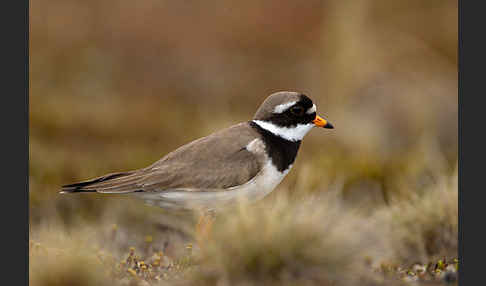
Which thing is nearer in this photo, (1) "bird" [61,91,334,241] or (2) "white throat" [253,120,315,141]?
(1) "bird" [61,91,334,241]

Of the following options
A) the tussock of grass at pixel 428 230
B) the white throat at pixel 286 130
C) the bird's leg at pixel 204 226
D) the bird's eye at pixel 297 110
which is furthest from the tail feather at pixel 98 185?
the tussock of grass at pixel 428 230

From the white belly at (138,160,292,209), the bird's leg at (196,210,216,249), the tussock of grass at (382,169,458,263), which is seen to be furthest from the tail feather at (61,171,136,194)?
the tussock of grass at (382,169,458,263)

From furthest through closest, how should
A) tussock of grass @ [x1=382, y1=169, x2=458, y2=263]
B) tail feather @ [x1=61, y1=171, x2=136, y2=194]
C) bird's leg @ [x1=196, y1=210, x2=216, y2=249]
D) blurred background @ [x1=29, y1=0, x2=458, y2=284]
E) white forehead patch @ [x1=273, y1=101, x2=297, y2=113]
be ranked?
1. blurred background @ [x1=29, y1=0, x2=458, y2=284]
2. tussock of grass @ [x1=382, y1=169, x2=458, y2=263]
3. white forehead patch @ [x1=273, y1=101, x2=297, y2=113]
4. tail feather @ [x1=61, y1=171, x2=136, y2=194]
5. bird's leg @ [x1=196, y1=210, x2=216, y2=249]

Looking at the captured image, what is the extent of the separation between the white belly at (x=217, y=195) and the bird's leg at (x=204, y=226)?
0.38ft

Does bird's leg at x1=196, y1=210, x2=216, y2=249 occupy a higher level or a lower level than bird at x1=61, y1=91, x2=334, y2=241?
lower

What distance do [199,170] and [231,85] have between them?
9.19 meters

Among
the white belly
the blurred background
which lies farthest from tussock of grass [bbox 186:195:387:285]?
the blurred background

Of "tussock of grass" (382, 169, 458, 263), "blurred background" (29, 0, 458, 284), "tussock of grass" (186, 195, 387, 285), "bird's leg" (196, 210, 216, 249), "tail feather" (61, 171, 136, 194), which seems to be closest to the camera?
"tussock of grass" (186, 195, 387, 285)

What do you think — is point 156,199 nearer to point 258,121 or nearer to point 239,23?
point 258,121

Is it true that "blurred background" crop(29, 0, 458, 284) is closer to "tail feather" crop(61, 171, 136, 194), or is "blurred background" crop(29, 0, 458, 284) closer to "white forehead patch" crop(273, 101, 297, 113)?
"tail feather" crop(61, 171, 136, 194)

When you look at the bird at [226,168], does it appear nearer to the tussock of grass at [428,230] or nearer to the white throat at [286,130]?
the white throat at [286,130]

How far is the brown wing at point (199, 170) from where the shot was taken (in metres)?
5.52

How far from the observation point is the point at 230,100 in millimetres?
13930

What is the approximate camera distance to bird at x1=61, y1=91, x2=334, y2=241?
5527 millimetres
